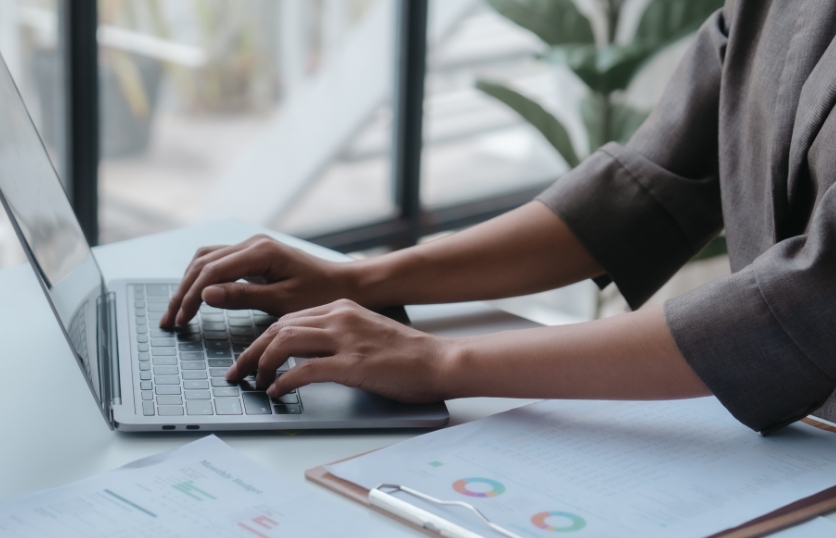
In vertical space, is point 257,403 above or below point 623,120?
below

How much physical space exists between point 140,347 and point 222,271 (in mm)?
116

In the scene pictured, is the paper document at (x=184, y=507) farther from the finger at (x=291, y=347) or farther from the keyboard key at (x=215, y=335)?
the keyboard key at (x=215, y=335)

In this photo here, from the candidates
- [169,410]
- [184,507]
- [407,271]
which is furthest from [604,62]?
[184,507]

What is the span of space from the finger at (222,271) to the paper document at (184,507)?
25cm

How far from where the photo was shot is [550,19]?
1953 millimetres

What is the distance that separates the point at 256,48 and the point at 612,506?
2.15 m

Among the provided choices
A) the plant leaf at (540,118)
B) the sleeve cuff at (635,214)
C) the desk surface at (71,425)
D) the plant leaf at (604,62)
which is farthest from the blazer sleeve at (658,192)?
the plant leaf at (540,118)

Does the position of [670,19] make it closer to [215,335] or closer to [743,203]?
[743,203]

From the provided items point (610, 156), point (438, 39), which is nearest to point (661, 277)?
point (610, 156)

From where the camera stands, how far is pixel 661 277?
3.28ft

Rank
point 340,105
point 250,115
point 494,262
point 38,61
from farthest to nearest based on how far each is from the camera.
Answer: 1. point 340,105
2. point 250,115
3. point 38,61
4. point 494,262

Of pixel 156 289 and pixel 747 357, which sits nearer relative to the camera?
pixel 747 357

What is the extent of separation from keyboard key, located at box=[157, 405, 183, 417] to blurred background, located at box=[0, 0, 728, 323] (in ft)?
4.48

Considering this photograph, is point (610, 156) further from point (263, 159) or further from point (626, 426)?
point (263, 159)
